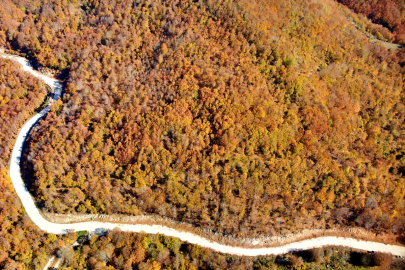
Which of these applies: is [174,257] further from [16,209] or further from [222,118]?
[16,209]

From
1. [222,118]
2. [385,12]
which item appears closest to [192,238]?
[222,118]

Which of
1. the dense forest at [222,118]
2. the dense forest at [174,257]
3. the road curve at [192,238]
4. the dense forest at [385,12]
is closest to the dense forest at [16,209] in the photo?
the road curve at [192,238]

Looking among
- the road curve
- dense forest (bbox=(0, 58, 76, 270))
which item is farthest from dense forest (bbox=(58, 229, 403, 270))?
dense forest (bbox=(0, 58, 76, 270))

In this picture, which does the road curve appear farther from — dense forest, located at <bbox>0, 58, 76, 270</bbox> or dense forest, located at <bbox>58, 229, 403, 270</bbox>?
dense forest, located at <bbox>0, 58, 76, 270</bbox>

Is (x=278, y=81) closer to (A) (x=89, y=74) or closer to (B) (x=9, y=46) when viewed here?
(A) (x=89, y=74)

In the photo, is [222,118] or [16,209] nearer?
[16,209]
